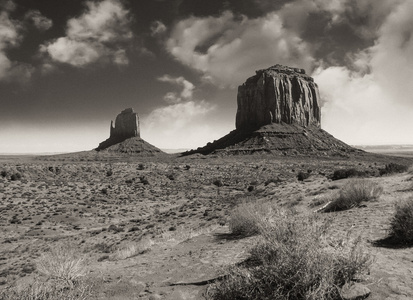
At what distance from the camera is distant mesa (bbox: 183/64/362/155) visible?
10486 centimetres

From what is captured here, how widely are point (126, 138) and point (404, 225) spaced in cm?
16812

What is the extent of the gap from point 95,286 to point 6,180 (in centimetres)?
3987

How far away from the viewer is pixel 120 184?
4281cm

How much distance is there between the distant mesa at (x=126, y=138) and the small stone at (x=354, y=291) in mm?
139603

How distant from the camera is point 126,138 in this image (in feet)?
544

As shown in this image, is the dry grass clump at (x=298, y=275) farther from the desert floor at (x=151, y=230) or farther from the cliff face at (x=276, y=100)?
the cliff face at (x=276, y=100)

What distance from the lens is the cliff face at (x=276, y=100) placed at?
436 feet

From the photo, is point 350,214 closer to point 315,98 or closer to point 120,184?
point 120,184

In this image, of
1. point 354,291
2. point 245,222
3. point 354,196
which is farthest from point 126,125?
point 354,291

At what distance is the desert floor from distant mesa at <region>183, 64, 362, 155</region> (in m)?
65.8

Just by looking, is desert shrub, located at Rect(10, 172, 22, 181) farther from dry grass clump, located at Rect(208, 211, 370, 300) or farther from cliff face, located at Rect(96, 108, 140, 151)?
cliff face, located at Rect(96, 108, 140, 151)

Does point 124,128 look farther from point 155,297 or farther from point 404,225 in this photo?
point 404,225

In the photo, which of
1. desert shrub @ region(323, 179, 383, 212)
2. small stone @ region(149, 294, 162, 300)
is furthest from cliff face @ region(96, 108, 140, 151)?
small stone @ region(149, 294, 162, 300)

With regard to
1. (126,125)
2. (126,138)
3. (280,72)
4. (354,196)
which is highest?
(280,72)
